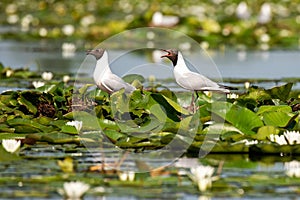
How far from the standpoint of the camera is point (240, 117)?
6.60 meters

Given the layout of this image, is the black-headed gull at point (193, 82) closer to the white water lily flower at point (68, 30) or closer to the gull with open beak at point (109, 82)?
the gull with open beak at point (109, 82)

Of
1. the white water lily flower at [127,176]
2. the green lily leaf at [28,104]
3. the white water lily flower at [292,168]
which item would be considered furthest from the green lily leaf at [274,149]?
the green lily leaf at [28,104]

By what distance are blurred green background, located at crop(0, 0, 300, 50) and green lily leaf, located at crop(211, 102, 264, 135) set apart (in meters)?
10.4

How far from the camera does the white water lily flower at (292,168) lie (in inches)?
215

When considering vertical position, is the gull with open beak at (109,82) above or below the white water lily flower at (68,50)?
below

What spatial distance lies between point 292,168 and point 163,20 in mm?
12436

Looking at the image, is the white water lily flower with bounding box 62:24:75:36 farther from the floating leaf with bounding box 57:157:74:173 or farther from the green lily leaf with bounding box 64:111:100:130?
the floating leaf with bounding box 57:157:74:173

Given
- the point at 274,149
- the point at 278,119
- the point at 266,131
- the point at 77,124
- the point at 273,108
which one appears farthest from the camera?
the point at 273,108

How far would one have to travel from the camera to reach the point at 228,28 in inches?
725

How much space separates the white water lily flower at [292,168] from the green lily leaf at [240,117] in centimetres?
67

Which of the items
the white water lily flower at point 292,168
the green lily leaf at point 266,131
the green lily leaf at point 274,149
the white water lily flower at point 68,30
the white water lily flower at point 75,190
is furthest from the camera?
the white water lily flower at point 68,30

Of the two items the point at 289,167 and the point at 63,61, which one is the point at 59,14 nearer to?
the point at 63,61

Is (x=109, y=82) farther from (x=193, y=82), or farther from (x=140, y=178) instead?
(x=140, y=178)

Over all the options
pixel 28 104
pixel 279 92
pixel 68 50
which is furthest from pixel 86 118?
pixel 68 50
